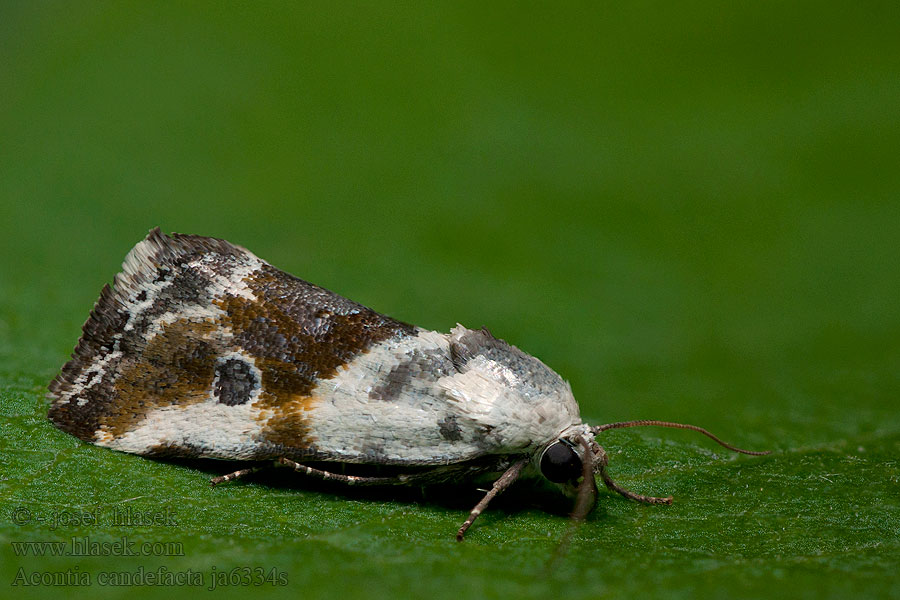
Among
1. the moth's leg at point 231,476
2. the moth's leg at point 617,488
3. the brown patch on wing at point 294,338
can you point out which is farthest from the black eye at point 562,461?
the moth's leg at point 231,476

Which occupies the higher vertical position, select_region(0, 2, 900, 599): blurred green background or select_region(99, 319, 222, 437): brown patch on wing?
select_region(0, 2, 900, 599): blurred green background

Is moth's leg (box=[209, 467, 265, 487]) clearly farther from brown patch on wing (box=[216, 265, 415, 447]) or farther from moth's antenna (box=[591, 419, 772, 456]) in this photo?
moth's antenna (box=[591, 419, 772, 456])

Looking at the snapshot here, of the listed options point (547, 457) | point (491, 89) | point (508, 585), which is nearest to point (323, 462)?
point (547, 457)

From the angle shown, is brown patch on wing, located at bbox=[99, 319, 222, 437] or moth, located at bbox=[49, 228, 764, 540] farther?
brown patch on wing, located at bbox=[99, 319, 222, 437]

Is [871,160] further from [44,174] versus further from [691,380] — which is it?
[44,174]

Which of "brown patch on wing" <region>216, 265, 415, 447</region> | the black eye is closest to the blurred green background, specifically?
the black eye


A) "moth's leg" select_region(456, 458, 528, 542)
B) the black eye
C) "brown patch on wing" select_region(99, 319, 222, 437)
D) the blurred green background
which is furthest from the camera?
"brown patch on wing" select_region(99, 319, 222, 437)
